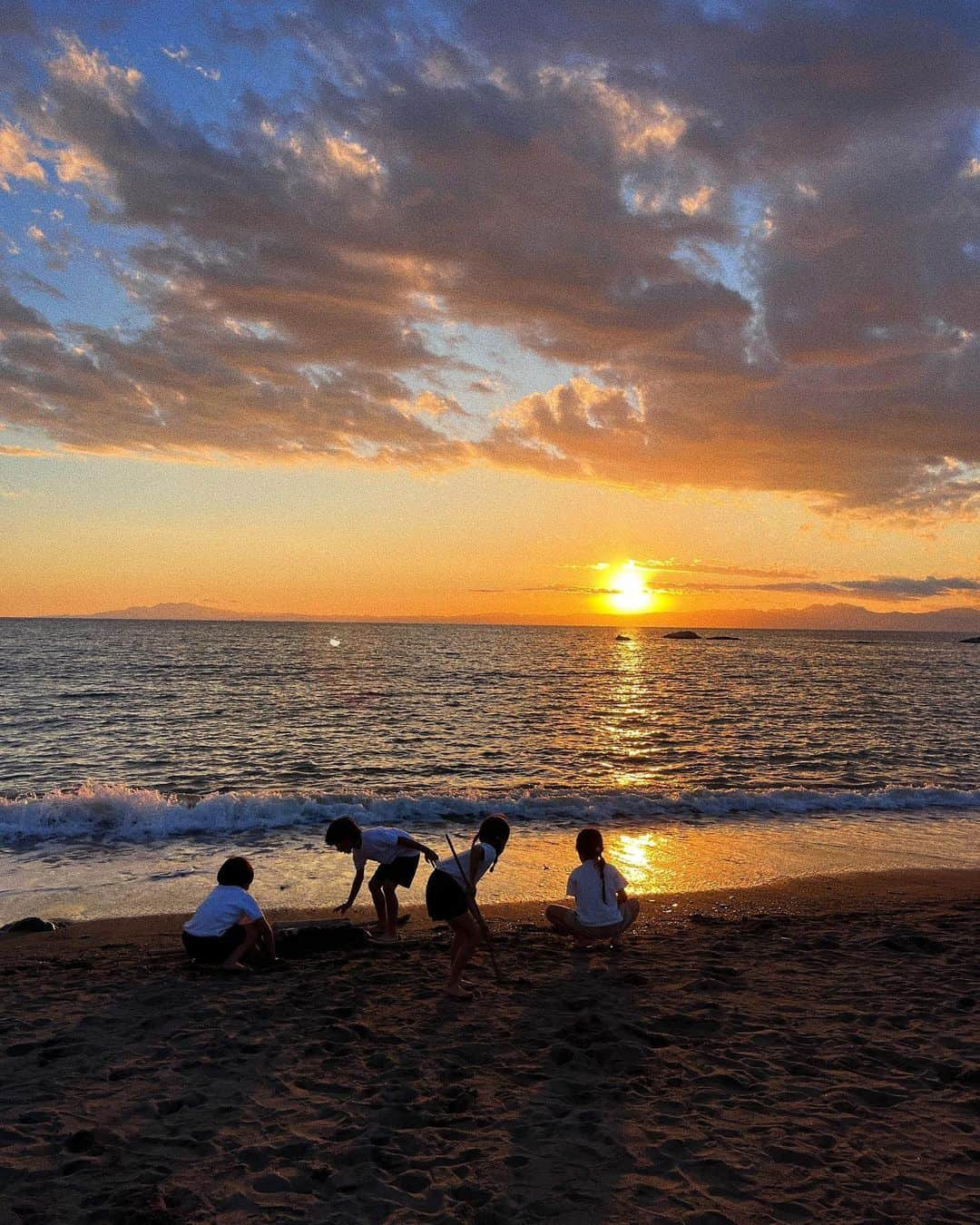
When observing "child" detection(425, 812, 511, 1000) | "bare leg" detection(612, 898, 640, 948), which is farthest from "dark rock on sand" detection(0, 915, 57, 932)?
"bare leg" detection(612, 898, 640, 948)

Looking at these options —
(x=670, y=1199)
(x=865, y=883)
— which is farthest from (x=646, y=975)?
(x=865, y=883)

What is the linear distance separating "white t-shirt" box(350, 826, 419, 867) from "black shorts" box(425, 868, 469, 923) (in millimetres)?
1393

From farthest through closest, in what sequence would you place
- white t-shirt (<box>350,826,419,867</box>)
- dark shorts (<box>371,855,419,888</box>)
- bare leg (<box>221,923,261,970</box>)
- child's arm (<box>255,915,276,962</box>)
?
dark shorts (<box>371,855,419,888</box>) → white t-shirt (<box>350,826,419,867</box>) → child's arm (<box>255,915,276,962</box>) → bare leg (<box>221,923,261,970</box>)

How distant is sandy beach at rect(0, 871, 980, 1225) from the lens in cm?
477

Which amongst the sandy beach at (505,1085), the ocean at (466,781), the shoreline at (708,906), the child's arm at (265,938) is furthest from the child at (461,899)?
the ocean at (466,781)

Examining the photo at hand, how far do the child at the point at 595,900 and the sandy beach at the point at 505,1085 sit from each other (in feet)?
1.04

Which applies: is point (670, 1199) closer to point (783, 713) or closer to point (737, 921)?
point (737, 921)

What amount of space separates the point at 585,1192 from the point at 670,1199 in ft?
1.60

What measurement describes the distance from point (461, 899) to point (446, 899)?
0.51ft

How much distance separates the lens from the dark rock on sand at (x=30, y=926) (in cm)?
1038

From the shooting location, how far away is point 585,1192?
4801 millimetres

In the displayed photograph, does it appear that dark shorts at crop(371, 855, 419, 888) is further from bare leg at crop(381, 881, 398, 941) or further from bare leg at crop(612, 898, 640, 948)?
bare leg at crop(612, 898, 640, 948)

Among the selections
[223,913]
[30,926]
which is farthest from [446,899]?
[30,926]

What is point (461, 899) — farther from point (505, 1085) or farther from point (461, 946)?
point (505, 1085)
